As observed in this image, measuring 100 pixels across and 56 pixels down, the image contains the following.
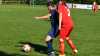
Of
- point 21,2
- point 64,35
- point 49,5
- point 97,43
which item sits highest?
point 49,5

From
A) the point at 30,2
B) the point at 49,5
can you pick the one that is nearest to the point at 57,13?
the point at 49,5

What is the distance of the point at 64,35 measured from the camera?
38.4 ft

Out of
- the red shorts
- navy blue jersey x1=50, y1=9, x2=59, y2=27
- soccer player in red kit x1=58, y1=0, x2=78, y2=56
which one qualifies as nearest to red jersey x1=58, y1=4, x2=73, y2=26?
soccer player in red kit x1=58, y1=0, x2=78, y2=56

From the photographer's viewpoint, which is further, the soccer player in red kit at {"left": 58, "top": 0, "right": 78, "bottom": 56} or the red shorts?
the red shorts

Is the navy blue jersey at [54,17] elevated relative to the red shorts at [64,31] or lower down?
elevated

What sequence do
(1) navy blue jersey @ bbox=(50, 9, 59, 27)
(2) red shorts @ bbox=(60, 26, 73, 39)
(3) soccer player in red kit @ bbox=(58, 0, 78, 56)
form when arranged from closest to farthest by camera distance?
(3) soccer player in red kit @ bbox=(58, 0, 78, 56) < (2) red shorts @ bbox=(60, 26, 73, 39) < (1) navy blue jersey @ bbox=(50, 9, 59, 27)

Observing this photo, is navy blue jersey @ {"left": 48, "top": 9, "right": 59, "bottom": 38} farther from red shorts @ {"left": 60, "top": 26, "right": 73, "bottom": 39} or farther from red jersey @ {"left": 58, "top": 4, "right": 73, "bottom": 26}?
red shorts @ {"left": 60, "top": 26, "right": 73, "bottom": 39}

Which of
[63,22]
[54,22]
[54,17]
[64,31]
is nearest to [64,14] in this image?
[63,22]

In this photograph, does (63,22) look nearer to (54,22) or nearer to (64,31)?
(64,31)

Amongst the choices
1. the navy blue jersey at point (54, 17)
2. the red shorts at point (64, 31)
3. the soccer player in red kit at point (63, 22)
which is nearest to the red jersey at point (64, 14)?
the soccer player in red kit at point (63, 22)

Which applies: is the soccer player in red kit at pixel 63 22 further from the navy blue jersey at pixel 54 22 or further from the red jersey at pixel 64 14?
the navy blue jersey at pixel 54 22

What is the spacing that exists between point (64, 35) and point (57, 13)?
0.80 meters

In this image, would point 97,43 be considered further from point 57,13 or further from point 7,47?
point 57,13

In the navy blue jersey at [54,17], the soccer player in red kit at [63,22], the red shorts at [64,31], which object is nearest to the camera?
the soccer player in red kit at [63,22]
